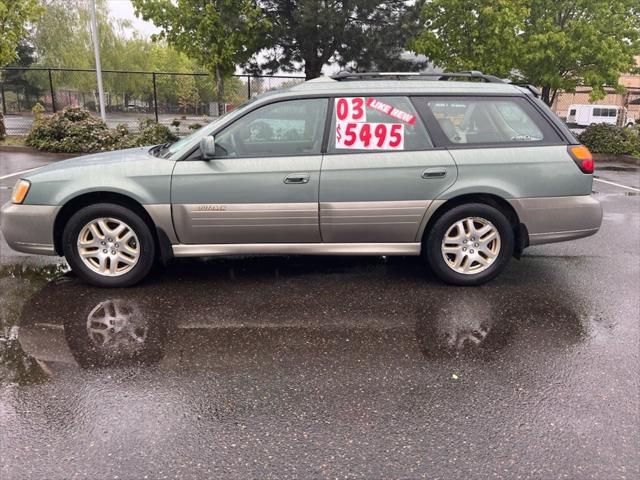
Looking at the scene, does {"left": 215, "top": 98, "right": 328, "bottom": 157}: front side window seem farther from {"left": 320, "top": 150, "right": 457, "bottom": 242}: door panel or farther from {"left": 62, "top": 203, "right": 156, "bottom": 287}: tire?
{"left": 62, "top": 203, "right": 156, "bottom": 287}: tire

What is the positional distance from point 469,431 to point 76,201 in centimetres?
348

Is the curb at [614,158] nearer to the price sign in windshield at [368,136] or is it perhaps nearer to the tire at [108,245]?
the price sign in windshield at [368,136]

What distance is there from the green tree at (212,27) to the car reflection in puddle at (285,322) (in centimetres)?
1165

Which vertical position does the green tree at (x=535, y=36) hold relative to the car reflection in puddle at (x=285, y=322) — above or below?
above

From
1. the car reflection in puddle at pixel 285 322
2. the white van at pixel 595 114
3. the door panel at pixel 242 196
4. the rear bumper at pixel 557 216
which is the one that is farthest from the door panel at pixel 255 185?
the white van at pixel 595 114

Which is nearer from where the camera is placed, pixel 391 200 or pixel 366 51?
pixel 391 200

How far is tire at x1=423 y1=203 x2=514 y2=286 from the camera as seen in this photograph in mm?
4484

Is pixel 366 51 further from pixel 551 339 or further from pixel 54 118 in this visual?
pixel 551 339

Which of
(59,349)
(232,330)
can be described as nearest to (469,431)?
(232,330)

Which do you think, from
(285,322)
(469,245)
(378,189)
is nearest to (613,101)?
(469,245)

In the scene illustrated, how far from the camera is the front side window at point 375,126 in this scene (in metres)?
4.42

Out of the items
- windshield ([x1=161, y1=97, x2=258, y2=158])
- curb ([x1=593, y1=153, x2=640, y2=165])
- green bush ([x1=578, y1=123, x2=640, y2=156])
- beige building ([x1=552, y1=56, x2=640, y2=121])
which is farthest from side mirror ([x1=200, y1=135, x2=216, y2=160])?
beige building ([x1=552, y1=56, x2=640, y2=121])

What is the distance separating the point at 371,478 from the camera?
2.32 meters

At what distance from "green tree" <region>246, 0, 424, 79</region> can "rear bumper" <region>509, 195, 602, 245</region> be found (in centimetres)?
1120
